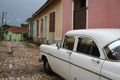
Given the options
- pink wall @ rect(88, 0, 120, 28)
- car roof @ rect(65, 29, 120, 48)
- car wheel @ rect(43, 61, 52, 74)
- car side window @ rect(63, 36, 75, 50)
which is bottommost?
car wheel @ rect(43, 61, 52, 74)

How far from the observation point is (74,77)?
5215mm

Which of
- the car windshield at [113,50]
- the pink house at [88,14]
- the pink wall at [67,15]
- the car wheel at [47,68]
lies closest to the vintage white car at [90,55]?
the car windshield at [113,50]

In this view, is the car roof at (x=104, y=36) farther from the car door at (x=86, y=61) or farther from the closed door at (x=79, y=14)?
the closed door at (x=79, y=14)

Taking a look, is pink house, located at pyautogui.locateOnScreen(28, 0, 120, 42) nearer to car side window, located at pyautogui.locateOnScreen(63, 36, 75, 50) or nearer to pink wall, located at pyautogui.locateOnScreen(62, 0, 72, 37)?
pink wall, located at pyautogui.locateOnScreen(62, 0, 72, 37)

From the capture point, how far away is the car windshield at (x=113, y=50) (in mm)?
4125

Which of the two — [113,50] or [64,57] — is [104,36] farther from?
[64,57]

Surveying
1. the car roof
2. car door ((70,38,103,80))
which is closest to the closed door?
car door ((70,38,103,80))

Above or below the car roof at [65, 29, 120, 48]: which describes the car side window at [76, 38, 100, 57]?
below

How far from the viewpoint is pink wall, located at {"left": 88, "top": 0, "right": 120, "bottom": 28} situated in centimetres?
807

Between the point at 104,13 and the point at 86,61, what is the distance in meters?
4.48

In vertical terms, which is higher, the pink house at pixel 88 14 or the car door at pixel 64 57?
the pink house at pixel 88 14

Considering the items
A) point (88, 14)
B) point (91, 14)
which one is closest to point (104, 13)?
point (91, 14)

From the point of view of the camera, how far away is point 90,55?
475 cm

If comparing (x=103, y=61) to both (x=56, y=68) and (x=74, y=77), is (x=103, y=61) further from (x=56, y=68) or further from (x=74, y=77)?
(x=56, y=68)
